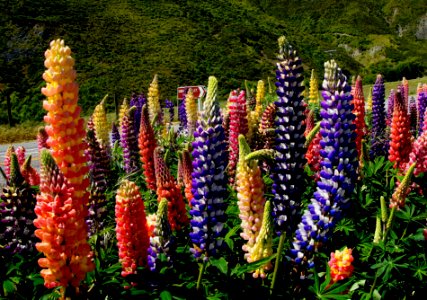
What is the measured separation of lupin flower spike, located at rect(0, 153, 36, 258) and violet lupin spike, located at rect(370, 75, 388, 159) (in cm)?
420

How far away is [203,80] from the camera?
1932 inches

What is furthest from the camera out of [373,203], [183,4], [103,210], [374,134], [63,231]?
[183,4]

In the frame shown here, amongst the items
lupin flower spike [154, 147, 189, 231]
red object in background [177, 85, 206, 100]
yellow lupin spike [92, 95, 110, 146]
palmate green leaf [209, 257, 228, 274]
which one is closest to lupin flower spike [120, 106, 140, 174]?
yellow lupin spike [92, 95, 110, 146]

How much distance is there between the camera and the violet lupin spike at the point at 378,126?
237 inches

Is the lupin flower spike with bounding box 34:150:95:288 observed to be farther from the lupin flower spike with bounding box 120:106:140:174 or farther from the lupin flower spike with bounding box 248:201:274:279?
the lupin flower spike with bounding box 120:106:140:174

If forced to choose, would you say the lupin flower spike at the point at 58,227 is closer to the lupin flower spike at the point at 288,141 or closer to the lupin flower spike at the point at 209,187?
the lupin flower spike at the point at 209,187

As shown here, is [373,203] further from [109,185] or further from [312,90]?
[312,90]

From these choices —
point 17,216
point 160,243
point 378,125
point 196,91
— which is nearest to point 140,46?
point 196,91

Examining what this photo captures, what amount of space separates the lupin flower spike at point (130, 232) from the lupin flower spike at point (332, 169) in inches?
34.3

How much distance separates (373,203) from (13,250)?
8.98 feet

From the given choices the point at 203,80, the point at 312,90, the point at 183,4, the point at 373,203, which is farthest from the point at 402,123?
the point at 183,4

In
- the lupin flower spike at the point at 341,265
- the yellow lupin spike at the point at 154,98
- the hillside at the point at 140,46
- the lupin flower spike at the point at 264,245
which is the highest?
the hillside at the point at 140,46

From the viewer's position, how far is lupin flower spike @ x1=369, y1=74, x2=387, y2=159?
6027 millimetres

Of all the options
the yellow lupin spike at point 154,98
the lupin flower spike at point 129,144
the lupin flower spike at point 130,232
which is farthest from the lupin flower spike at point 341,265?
the yellow lupin spike at point 154,98
